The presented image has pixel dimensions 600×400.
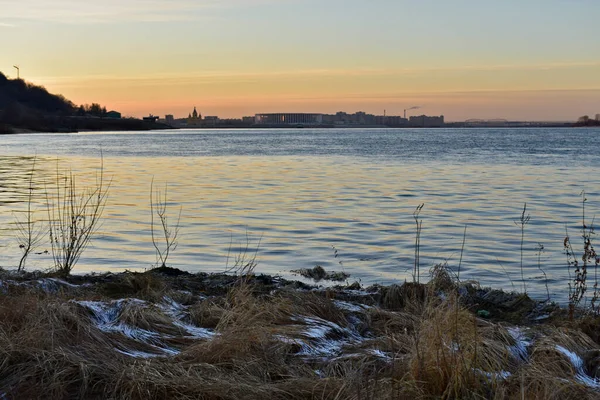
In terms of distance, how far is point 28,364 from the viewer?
5.58 m

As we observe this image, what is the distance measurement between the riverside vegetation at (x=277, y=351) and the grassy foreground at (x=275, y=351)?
0.01m

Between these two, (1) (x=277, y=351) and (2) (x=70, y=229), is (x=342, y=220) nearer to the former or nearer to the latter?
(2) (x=70, y=229)

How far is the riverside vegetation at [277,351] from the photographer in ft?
17.5

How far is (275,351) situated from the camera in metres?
6.33

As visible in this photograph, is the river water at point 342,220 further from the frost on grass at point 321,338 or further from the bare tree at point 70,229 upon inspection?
the frost on grass at point 321,338

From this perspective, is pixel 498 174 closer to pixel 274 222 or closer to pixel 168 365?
pixel 274 222

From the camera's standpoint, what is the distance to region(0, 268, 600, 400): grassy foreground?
17.4 feet

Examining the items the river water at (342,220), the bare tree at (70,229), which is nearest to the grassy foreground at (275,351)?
the bare tree at (70,229)

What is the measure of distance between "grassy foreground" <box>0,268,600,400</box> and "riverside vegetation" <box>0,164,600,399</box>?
0.04 feet

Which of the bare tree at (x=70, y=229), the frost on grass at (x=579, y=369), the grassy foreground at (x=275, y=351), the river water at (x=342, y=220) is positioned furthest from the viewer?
the river water at (x=342, y=220)

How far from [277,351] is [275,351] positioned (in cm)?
2

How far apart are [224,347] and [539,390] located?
246 centimetres

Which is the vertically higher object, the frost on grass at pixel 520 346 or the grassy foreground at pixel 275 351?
the grassy foreground at pixel 275 351

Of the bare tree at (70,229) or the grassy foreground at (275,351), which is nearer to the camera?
the grassy foreground at (275,351)
